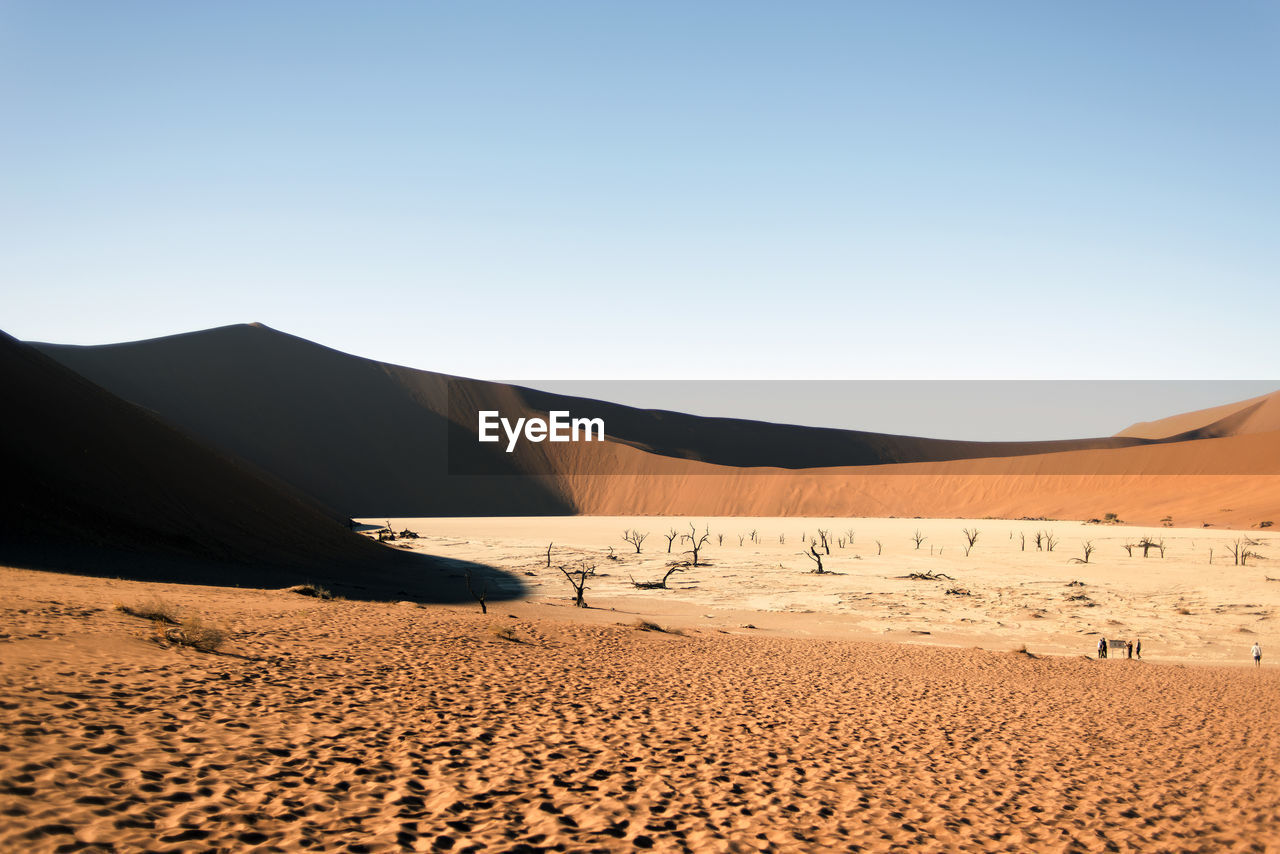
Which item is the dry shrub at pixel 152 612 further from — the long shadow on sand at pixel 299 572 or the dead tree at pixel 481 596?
the dead tree at pixel 481 596

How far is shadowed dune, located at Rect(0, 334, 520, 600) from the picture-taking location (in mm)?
21188

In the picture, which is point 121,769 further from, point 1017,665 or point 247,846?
point 1017,665

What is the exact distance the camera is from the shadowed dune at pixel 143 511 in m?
21.2

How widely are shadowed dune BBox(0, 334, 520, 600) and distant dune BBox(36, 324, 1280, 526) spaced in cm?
3857

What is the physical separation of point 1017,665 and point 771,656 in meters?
5.21

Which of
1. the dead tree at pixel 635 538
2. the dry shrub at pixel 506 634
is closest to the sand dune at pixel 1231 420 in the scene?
the dead tree at pixel 635 538

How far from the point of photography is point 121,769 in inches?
234

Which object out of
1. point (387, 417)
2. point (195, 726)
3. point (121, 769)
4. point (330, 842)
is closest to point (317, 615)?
point (195, 726)

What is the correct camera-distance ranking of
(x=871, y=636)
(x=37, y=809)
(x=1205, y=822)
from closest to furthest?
(x=37, y=809), (x=1205, y=822), (x=871, y=636)

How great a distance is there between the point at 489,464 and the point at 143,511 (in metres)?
73.3

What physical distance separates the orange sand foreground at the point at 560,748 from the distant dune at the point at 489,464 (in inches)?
2338

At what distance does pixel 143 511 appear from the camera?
25.2 metres

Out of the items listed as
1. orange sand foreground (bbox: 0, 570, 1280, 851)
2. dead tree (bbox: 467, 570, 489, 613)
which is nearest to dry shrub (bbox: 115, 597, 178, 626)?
orange sand foreground (bbox: 0, 570, 1280, 851)

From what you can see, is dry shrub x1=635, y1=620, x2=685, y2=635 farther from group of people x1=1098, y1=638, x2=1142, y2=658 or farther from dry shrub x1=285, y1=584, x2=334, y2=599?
group of people x1=1098, y1=638, x2=1142, y2=658
